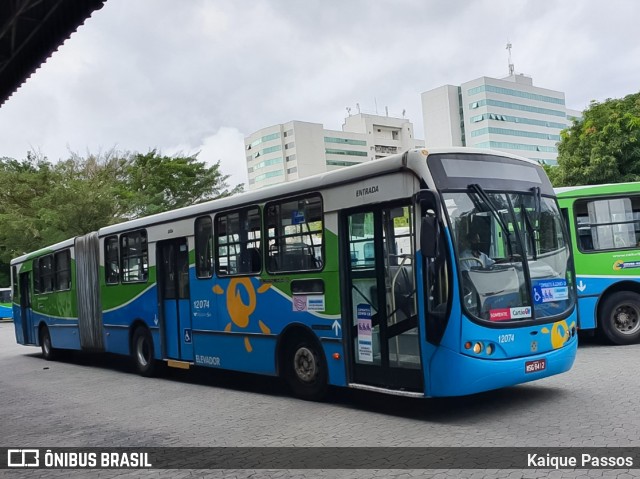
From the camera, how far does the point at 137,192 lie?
37062 millimetres

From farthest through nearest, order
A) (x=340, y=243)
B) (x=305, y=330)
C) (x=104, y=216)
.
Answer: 1. (x=104, y=216)
2. (x=305, y=330)
3. (x=340, y=243)

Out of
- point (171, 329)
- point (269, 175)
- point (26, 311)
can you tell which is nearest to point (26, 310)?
point (26, 311)

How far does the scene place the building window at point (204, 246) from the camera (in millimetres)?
10936

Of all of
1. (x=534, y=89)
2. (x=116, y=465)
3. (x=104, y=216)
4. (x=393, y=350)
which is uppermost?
(x=534, y=89)

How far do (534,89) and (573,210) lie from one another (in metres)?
107

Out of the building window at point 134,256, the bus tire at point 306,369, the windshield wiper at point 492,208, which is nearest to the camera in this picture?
the windshield wiper at point 492,208

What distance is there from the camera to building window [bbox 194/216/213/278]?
1094 centimetres

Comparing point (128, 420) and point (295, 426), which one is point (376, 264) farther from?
point (128, 420)

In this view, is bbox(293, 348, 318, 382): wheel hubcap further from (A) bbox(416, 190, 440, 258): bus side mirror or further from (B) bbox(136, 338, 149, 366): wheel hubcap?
(B) bbox(136, 338, 149, 366): wheel hubcap

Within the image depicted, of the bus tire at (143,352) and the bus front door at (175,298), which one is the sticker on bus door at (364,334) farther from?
the bus tire at (143,352)

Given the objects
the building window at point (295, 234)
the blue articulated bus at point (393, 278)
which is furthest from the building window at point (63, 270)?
the building window at point (295, 234)

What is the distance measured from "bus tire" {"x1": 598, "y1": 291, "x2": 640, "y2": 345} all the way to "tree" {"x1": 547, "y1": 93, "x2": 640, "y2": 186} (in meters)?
13.3

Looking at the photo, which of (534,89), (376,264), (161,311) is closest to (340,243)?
(376,264)

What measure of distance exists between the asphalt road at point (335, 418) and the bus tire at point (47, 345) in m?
6.25
